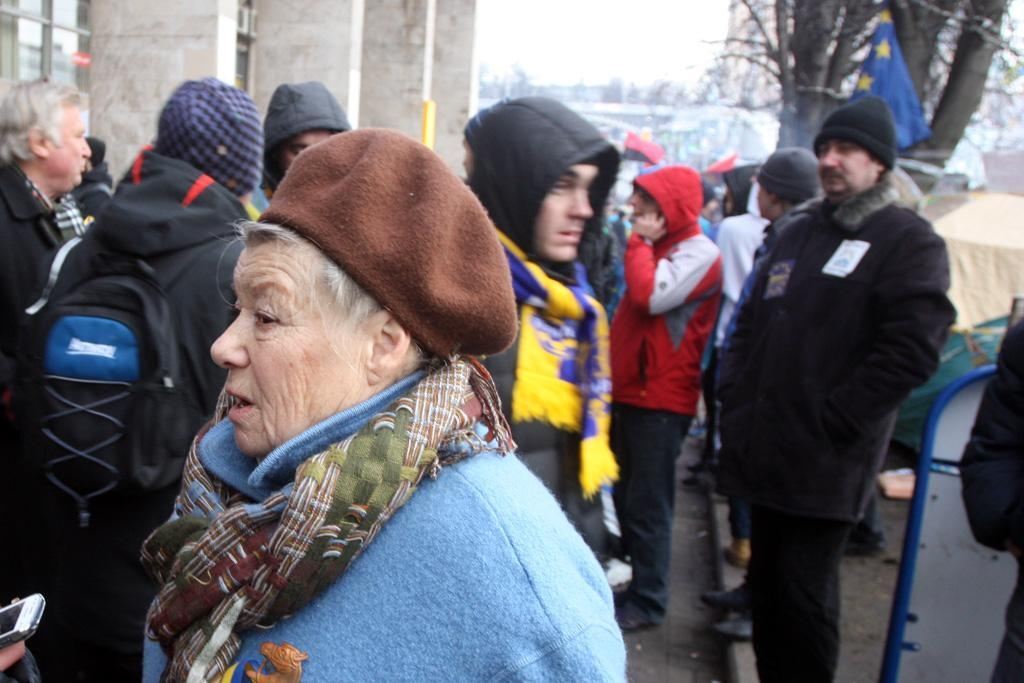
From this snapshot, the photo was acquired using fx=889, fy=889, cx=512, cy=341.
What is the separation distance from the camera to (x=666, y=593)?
174 inches

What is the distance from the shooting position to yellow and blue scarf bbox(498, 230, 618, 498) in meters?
2.31

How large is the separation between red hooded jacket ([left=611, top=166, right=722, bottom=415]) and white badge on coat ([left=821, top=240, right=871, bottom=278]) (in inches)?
39.3

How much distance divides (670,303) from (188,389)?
7.99 ft

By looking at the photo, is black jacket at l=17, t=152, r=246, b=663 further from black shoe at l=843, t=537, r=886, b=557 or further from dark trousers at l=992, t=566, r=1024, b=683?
black shoe at l=843, t=537, r=886, b=557

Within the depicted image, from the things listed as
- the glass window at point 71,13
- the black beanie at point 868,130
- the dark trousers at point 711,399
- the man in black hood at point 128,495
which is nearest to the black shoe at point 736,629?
the dark trousers at point 711,399

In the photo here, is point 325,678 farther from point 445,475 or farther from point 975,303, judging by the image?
point 975,303

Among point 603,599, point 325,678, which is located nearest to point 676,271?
point 603,599

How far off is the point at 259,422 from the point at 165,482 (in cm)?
106

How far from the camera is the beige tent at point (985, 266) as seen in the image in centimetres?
671

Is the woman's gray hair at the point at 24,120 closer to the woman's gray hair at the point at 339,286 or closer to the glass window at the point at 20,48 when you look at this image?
the woman's gray hair at the point at 339,286

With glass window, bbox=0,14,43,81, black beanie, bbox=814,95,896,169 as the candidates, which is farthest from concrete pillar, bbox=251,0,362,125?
black beanie, bbox=814,95,896,169

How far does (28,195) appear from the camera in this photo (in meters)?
3.25

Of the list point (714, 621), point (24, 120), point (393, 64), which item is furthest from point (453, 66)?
point (24, 120)

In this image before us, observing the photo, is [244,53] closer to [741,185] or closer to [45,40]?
[45,40]
